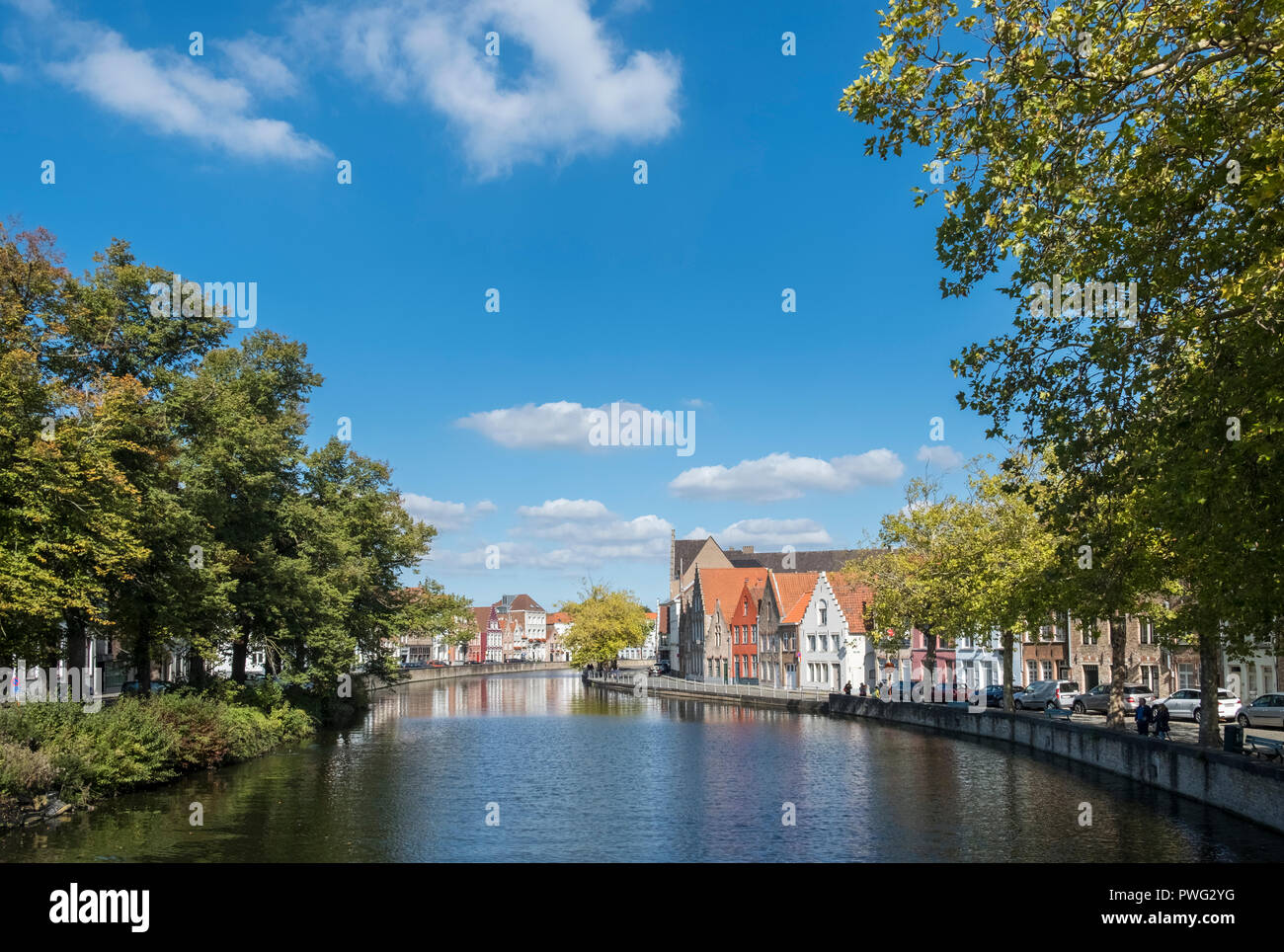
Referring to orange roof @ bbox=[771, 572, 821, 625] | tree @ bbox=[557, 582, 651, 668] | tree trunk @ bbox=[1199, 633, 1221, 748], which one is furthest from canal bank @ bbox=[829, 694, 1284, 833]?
tree @ bbox=[557, 582, 651, 668]

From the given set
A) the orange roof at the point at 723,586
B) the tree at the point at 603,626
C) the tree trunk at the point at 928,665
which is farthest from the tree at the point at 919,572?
the tree at the point at 603,626

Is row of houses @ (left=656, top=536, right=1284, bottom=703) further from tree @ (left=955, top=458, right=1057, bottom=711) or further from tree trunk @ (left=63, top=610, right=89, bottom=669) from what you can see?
tree trunk @ (left=63, top=610, right=89, bottom=669)

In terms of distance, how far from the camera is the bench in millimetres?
28875

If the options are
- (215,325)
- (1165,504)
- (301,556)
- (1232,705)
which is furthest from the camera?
(301,556)

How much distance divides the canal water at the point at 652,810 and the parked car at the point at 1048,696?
1474cm

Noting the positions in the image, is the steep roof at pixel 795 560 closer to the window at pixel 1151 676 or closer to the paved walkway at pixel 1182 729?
the window at pixel 1151 676

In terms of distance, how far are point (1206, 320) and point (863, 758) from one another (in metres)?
28.8

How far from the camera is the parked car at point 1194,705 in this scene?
4575 centimetres

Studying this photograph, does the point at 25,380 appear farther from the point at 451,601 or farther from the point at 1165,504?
the point at 451,601

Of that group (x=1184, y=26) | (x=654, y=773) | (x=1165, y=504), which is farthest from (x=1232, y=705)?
(x=1184, y=26)

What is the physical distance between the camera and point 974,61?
17.2 m

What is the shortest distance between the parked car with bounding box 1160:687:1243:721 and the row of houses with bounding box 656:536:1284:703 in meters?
1.67

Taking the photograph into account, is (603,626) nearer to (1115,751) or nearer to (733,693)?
(733,693)

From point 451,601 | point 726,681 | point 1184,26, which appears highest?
point 1184,26
